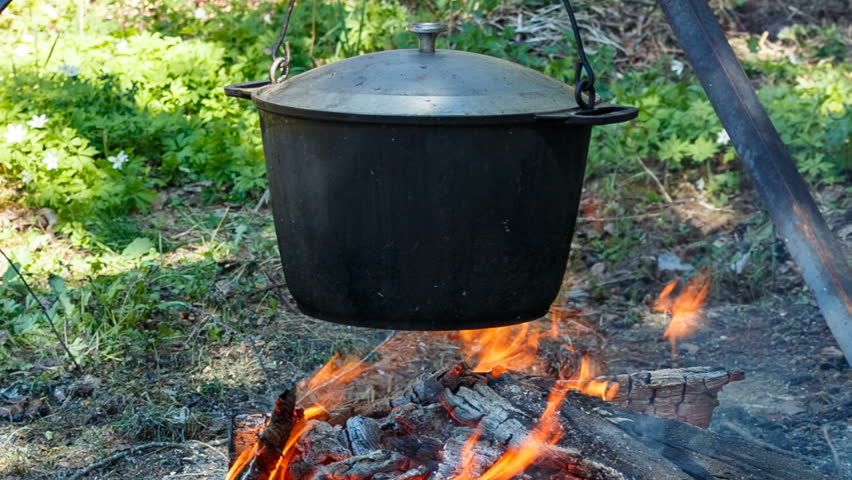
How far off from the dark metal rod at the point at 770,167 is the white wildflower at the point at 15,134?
3.50 meters

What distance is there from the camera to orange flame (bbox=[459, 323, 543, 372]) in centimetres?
329

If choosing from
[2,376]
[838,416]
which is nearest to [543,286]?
[838,416]

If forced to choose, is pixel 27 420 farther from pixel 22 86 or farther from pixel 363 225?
pixel 22 86

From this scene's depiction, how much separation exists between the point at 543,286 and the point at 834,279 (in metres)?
0.66

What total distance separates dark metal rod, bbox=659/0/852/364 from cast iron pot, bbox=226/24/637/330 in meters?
0.21

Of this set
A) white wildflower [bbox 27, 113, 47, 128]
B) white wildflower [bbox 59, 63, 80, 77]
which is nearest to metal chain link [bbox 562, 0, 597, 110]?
white wildflower [bbox 27, 113, 47, 128]

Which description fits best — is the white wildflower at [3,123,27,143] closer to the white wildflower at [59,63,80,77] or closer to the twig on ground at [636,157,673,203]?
the white wildflower at [59,63,80,77]

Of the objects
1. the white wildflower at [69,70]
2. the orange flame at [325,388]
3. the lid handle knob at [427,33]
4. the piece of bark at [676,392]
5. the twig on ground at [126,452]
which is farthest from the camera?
the white wildflower at [69,70]

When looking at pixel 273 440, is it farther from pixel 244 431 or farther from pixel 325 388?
pixel 325 388

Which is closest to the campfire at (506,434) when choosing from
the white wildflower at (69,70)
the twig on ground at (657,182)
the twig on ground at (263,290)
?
the twig on ground at (263,290)

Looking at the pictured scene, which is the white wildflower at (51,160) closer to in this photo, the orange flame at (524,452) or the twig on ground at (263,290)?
the twig on ground at (263,290)

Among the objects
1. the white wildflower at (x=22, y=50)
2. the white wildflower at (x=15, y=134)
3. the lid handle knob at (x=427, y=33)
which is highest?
the lid handle knob at (x=427, y=33)

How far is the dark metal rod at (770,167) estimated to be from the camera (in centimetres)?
197

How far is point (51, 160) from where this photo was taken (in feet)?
14.9
